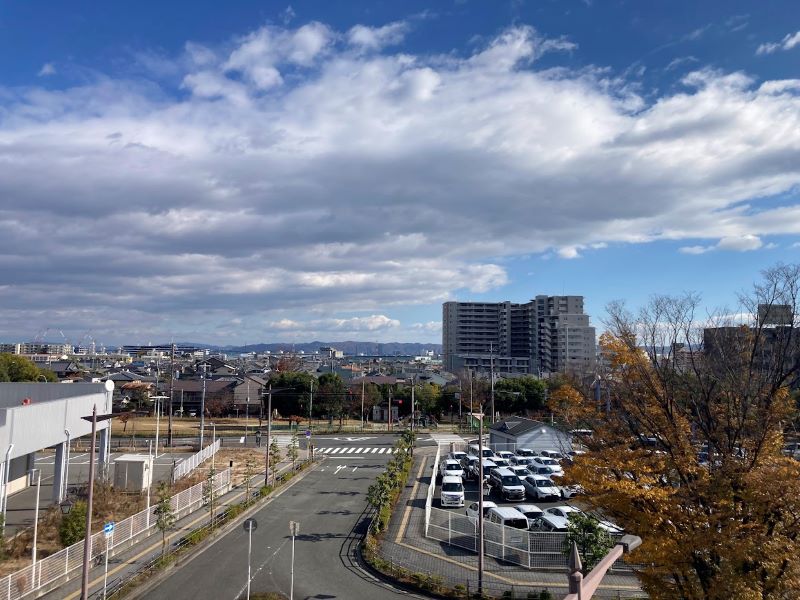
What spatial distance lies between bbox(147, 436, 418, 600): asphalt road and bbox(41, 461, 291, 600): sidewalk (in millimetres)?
1230

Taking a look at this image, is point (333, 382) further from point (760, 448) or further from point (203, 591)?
point (760, 448)

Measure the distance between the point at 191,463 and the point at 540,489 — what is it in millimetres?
19467

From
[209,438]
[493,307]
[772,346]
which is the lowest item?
[209,438]

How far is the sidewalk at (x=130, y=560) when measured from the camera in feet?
49.2

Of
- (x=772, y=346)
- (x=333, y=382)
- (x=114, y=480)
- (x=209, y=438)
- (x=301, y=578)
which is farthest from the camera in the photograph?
(x=333, y=382)

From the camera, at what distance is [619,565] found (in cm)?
1752

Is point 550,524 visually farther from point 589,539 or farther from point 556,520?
point 589,539

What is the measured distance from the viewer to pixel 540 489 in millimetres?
26594

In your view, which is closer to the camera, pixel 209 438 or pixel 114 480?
pixel 114 480

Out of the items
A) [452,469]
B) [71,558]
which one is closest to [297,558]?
[71,558]

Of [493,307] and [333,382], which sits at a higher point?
[493,307]

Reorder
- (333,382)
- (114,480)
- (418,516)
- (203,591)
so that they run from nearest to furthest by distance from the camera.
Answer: (203,591) → (418,516) → (114,480) → (333,382)

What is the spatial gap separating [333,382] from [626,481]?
52742 mm

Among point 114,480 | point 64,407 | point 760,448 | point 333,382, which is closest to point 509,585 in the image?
point 760,448
